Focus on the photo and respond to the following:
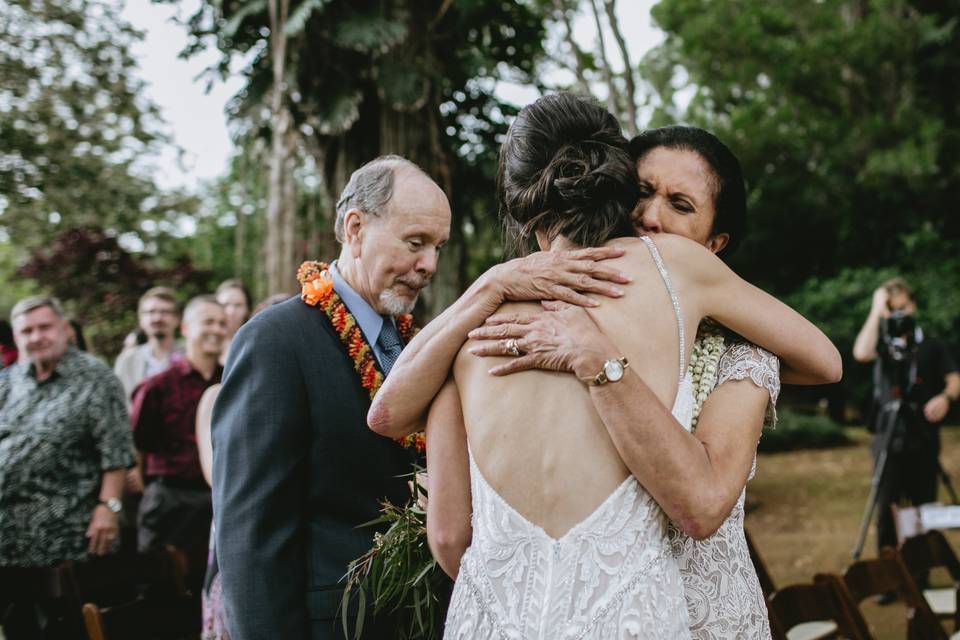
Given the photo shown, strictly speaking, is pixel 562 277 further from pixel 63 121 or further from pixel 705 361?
pixel 63 121

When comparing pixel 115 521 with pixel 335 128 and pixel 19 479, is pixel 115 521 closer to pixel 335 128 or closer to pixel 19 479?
pixel 19 479

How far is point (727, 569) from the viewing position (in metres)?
1.70

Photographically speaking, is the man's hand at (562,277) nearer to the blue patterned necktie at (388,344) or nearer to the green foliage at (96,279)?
the blue patterned necktie at (388,344)

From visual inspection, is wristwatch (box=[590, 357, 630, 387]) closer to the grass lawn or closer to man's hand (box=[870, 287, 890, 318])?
the grass lawn

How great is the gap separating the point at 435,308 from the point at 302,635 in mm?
5834

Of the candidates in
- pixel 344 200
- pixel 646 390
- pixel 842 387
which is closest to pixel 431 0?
pixel 344 200

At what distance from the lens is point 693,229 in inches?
74.3

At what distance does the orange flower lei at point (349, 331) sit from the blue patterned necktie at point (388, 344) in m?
0.06

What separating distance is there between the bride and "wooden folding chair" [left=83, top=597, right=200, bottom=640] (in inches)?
60.5

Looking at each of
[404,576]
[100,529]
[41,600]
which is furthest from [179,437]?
[404,576]

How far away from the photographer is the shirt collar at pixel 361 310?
7.61 feet

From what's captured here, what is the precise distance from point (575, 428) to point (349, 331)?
2.95 feet

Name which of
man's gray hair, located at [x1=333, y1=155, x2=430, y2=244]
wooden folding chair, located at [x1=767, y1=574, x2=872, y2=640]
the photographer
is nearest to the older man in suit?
man's gray hair, located at [x1=333, y1=155, x2=430, y2=244]

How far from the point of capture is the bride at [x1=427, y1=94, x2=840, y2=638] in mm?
1526
